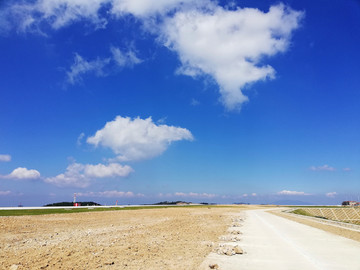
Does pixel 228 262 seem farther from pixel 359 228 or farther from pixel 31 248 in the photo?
pixel 359 228

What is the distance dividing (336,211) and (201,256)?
79549mm

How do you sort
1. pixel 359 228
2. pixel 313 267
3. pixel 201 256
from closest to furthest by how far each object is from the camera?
1. pixel 313 267
2. pixel 201 256
3. pixel 359 228

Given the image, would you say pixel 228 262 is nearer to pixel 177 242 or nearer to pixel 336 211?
pixel 177 242

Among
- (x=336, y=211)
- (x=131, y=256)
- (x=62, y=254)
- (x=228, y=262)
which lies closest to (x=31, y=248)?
(x=62, y=254)

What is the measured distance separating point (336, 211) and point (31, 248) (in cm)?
8231

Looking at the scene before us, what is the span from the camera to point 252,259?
1062 centimetres

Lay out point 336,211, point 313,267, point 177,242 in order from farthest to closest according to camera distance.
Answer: point 336,211
point 177,242
point 313,267

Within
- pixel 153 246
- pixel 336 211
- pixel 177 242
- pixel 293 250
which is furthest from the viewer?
pixel 336 211

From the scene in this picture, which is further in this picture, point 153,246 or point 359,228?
point 359,228

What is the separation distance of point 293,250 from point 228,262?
4218 millimetres

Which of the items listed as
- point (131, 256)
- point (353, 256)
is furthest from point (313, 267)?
point (131, 256)

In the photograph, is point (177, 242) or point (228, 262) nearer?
point (228, 262)

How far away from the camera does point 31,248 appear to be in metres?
13.2

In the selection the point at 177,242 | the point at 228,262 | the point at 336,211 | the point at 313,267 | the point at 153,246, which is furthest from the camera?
the point at 336,211
